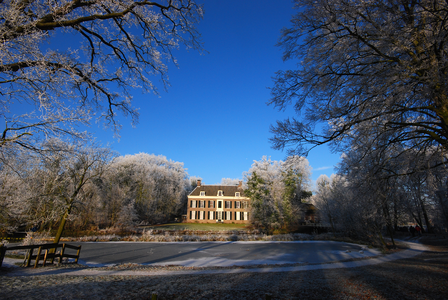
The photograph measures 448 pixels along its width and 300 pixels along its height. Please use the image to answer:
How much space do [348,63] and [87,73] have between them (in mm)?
5701

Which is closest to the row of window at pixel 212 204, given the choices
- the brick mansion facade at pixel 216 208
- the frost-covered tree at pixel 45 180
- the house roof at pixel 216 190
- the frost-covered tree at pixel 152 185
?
the brick mansion facade at pixel 216 208

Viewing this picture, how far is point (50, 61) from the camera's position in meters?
3.87

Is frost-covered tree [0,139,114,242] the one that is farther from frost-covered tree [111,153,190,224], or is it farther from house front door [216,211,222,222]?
house front door [216,211,222,222]

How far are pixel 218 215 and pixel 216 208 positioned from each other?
138 centimetres

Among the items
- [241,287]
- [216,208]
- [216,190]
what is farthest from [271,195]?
[241,287]

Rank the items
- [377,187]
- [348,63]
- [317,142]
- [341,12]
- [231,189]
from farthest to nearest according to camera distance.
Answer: [231,189] < [377,187] < [317,142] < [348,63] < [341,12]

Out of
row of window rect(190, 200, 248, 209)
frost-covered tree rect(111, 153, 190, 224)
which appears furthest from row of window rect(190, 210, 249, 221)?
frost-covered tree rect(111, 153, 190, 224)

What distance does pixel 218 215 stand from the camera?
44.1 meters

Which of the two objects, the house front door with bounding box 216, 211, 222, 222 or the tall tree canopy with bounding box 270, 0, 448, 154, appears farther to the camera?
the house front door with bounding box 216, 211, 222, 222

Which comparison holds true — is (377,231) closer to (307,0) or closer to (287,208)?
(287,208)

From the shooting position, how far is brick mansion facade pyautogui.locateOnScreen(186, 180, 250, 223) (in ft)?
143

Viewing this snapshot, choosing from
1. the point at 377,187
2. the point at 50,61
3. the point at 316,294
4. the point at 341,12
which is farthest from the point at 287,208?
the point at 50,61

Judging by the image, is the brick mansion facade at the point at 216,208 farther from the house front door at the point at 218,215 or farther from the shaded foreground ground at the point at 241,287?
the shaded foreground ground at the point at 241,287

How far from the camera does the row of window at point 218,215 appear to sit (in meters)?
43.7
